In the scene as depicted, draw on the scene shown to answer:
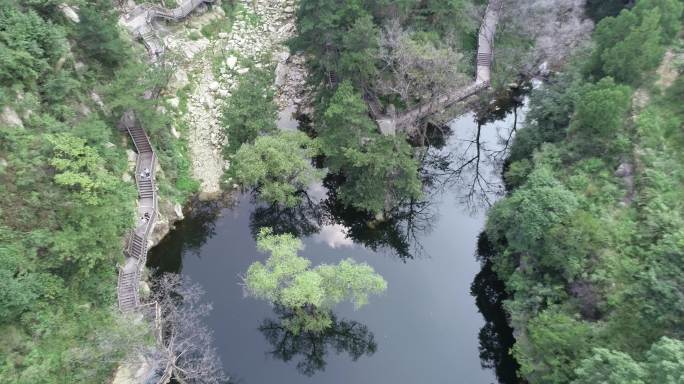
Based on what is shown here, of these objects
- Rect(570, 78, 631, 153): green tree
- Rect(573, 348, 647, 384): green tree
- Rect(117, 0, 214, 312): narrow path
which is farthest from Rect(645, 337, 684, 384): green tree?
Rect(117, 0, 214, 312): narrow path

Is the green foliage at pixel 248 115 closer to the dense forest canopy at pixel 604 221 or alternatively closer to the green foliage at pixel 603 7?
the dense forest canopy at pixel 604 221

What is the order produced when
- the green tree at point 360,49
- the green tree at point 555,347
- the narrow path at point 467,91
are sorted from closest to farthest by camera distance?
the green tree at point 555,347 → the green tree at point 360,49 → the narrow path at point 467,91

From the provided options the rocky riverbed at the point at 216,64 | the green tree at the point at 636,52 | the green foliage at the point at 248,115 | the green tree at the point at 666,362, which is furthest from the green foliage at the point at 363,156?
the green tree at the point at 666,362

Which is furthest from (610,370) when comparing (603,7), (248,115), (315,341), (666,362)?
(603,7)

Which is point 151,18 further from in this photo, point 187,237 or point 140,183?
point 187,237

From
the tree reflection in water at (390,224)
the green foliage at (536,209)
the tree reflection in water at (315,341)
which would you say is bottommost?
the tree reflection in water at (315,341)

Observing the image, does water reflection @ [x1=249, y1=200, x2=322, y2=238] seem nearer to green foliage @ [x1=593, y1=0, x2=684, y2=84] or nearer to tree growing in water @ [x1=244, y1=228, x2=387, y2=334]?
tree growing in water @ [x1=244, y1=228, x2=387, y2=334]
